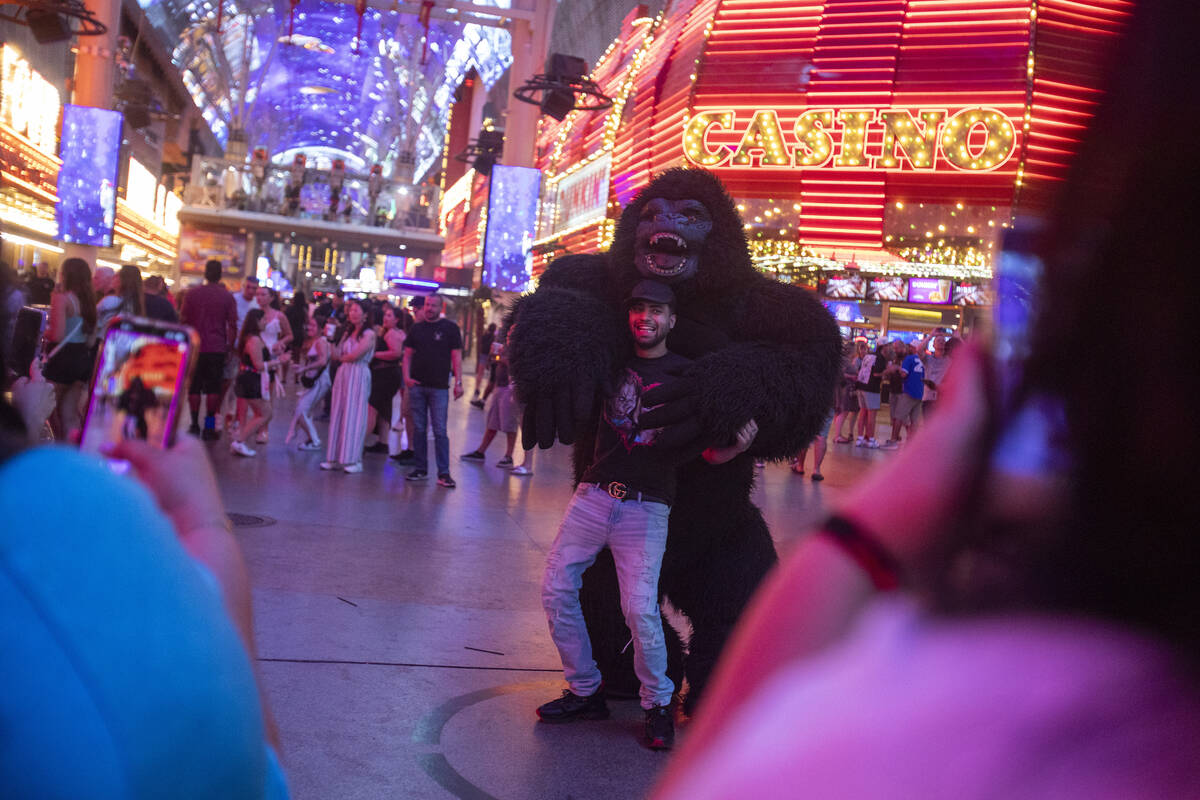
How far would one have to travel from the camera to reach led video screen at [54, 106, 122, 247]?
1692 centimetres

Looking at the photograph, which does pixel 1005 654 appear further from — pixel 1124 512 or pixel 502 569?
pixel 502 569

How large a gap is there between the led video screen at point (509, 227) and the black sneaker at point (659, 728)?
44.6 ft

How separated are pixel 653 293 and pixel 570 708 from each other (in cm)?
168

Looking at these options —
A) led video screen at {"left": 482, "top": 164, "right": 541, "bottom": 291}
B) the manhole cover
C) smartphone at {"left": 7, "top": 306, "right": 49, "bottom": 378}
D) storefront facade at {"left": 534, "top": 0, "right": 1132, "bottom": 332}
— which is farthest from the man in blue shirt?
smartphone at {"left": 7, "top": 306, "right": 49, "bottom": 378}

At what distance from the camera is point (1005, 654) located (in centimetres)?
59

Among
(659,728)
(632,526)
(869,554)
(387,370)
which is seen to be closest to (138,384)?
(869,554)

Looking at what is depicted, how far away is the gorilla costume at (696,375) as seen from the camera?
4.35 meters

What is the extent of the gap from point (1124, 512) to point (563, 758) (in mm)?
3848

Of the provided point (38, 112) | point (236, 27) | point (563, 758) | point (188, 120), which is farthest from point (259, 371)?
point (188, 120)

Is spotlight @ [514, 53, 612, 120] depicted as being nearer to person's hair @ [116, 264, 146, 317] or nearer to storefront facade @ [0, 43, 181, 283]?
storefront facade @ [0, 43, 181, 283]

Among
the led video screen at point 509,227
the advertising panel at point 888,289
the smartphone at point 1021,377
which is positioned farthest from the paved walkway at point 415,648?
the advertising panel at point 888,289

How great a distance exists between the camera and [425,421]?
10789mm

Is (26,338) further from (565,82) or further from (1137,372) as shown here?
(565,82)

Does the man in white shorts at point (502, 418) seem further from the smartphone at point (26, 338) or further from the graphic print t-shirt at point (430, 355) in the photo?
the smartphone at point (26, 338)
